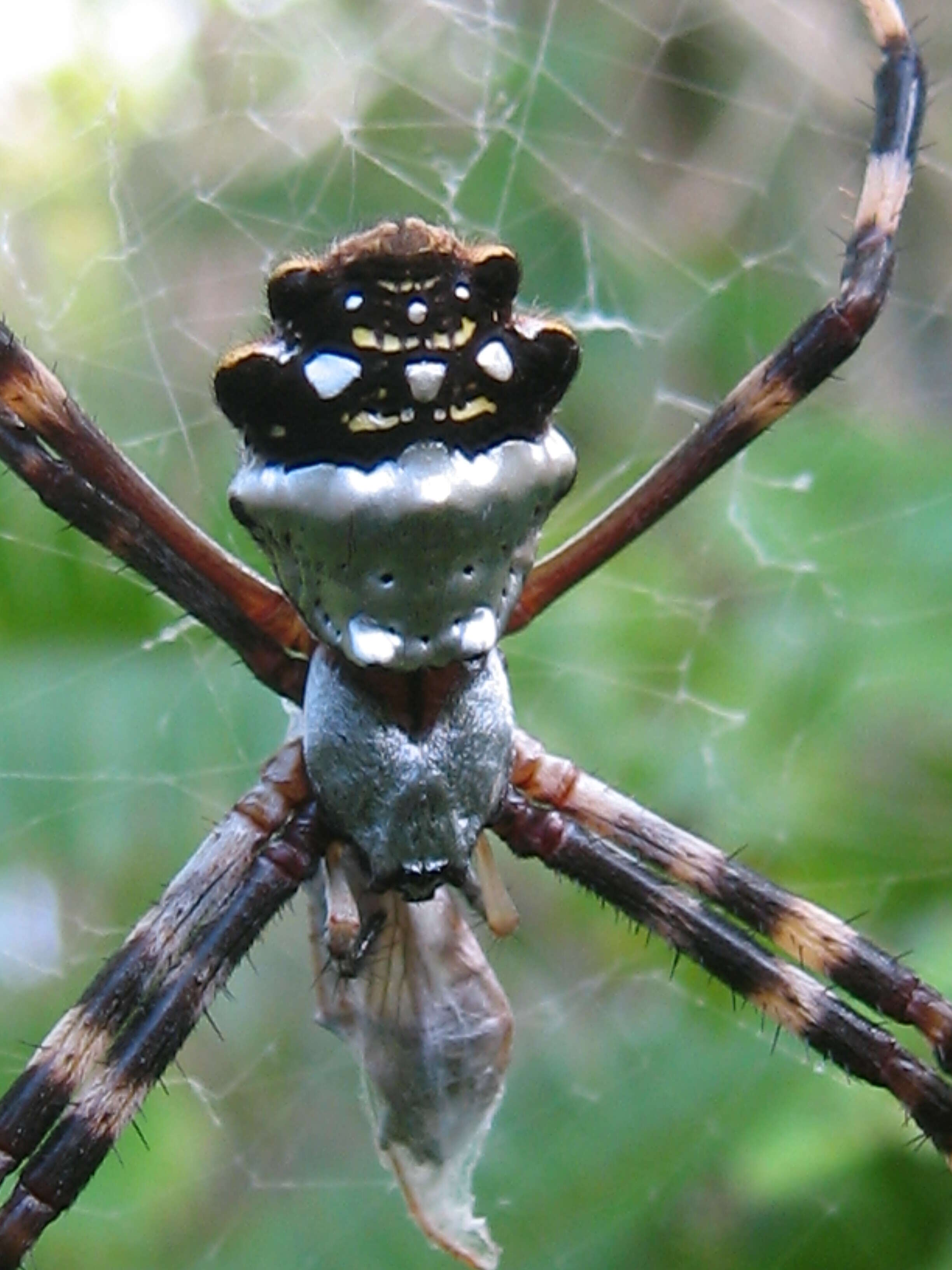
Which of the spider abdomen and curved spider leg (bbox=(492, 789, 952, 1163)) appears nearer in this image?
the spider abdomen

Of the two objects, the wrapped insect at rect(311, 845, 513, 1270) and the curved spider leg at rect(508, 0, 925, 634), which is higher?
the curved spider leg at rect(508, 0, 925, 634)

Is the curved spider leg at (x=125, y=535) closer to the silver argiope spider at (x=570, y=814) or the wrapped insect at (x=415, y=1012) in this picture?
the silver argiope spider at (x=570, y=814)

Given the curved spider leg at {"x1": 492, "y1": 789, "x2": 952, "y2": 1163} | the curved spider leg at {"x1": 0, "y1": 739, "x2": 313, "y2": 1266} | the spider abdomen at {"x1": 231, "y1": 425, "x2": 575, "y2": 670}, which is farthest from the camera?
the curved spider leg at {"x1": 492, "y1": 789, "x2": 952, "y2": 1163}

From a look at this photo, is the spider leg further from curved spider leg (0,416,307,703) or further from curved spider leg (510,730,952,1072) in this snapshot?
curved spider leg (510,730,952,1072)

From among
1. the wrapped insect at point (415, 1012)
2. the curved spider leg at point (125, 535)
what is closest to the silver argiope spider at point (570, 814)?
the curved spider leg at point (125, 535)

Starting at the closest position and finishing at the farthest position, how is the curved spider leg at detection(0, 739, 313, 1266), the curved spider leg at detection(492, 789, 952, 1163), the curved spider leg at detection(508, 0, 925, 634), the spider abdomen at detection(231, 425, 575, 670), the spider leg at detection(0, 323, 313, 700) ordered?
the spider abdomen at detection(231, 425, 575, 670), the spider leg at detection(0, 323, 313, 700), the curved spider leg at detection(0, 739, 313, 1266), the curved spider leg at detection(508, 0, 925, 634), the curved spider leg at detection(492, 789, 952, 1163)

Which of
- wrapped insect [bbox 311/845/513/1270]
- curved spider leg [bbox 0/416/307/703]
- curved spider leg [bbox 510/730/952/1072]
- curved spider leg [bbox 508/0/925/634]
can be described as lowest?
wrapped insect [bbox 311/845/513/1270]

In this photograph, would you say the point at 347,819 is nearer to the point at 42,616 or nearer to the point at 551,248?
the point at 42,616

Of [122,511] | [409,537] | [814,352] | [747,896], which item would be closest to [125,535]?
[122,511]

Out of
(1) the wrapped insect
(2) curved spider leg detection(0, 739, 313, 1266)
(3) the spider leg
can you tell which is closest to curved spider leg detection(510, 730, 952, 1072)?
(1) the wrapped insect
